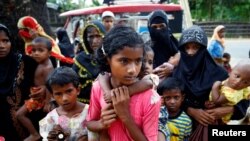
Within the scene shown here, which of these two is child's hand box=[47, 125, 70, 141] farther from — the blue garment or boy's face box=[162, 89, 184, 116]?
the blue garment

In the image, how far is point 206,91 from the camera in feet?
8.93

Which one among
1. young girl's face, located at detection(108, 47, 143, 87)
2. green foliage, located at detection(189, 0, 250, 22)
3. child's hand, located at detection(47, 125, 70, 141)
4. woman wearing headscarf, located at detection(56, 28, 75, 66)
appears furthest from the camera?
green foliage, located at detection(189, 0, 250, 22)

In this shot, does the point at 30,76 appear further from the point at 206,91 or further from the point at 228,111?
the point at 228,111

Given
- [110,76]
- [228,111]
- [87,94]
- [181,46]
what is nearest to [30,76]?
[87,94]

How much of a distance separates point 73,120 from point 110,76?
567 mm

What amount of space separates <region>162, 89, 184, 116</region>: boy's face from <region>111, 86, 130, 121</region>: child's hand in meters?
0.89

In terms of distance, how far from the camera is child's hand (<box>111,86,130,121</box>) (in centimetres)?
197

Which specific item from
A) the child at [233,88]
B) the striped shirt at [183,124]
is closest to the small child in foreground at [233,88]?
the child at [233,88]

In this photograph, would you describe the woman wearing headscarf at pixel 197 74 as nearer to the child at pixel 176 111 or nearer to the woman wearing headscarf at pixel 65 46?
the child at pixel 176 111

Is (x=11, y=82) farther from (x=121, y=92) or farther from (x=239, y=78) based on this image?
(x=239, y=78)

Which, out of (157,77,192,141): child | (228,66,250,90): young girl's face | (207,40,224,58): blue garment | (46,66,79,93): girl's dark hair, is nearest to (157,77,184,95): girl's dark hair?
(157,77,192,141): child

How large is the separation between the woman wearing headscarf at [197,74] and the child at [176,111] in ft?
0.17

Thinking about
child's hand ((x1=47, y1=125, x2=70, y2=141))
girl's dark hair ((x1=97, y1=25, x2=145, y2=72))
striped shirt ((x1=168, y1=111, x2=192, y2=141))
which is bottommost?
striped shirt ((x1=168, y1=111, x2=192, y2=141))

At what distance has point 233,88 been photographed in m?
2.56
